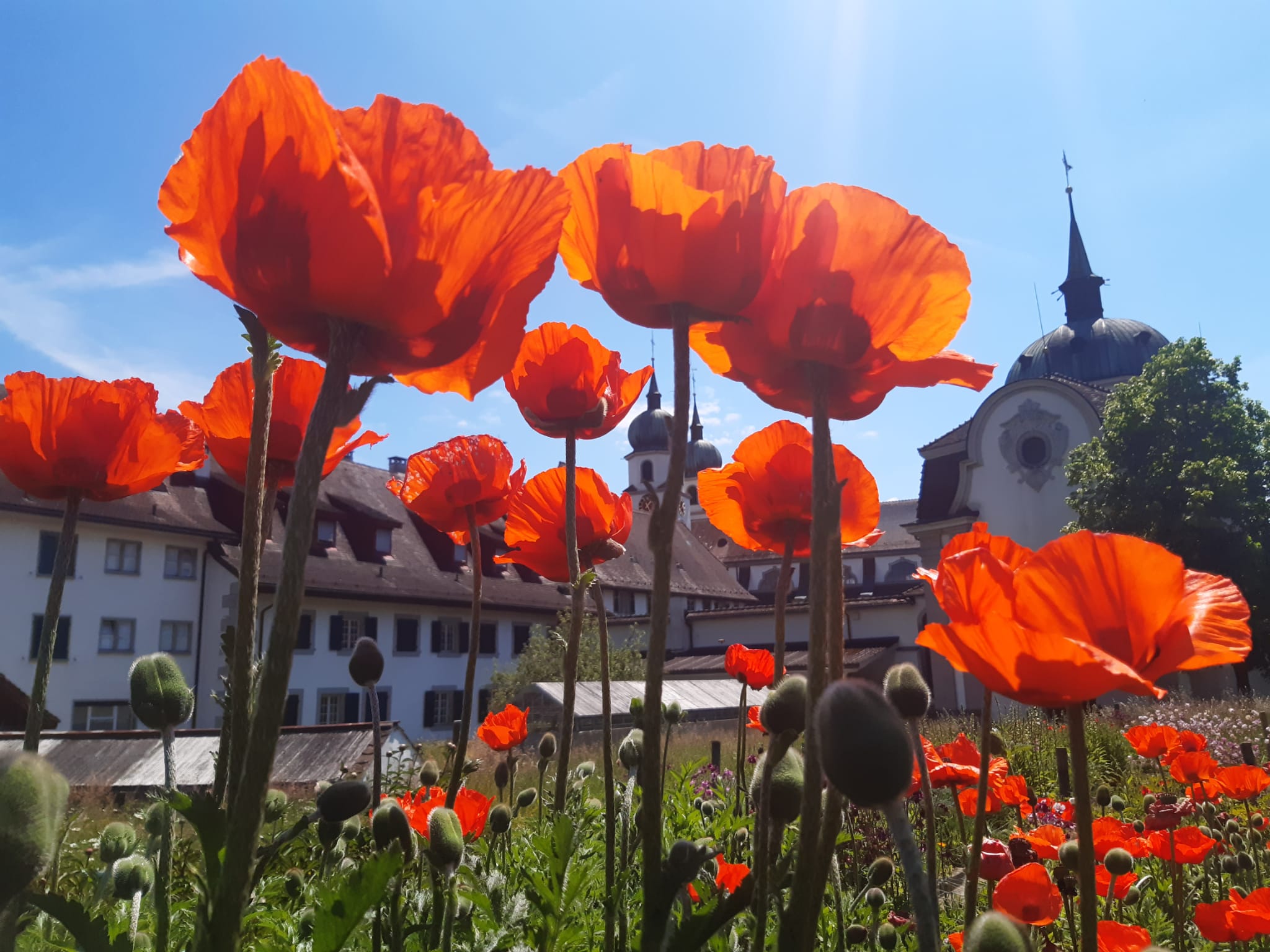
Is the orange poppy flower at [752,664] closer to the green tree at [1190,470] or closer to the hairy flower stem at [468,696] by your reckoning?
the hairy flower stem at [468,696]

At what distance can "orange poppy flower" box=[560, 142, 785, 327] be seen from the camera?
A: 1.04 metres

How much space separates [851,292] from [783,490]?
568mm

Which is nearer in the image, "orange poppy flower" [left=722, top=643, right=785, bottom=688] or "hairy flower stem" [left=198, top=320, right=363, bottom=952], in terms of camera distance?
"hairy flower stem" [left=198, top=320, right=363, bottom=952]

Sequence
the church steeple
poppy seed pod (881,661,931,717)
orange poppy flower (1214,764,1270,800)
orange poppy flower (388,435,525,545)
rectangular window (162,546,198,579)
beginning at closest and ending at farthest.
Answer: poppy seed pod (881,661,931,717) → orange poppy flower (388,435,525,545) → orange poppy flower (1214,764,1270,800) → rectangular window (162,546,198,579) → the church steeple

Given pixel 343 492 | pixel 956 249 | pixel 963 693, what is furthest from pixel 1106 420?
pixel 956 249

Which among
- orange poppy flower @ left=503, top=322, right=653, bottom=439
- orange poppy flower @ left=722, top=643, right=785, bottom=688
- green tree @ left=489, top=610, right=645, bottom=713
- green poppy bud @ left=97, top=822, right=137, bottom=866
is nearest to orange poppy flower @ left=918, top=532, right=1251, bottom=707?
orange poppy flower @ left=503, top=322, right=653, bottom=439

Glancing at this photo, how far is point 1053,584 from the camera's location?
2.89 ft

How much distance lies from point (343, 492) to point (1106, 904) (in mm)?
29010

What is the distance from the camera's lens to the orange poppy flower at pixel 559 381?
164 centimetres

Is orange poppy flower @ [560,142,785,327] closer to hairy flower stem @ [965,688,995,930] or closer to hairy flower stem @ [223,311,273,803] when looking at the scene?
hairy flower stem @ [223,311,273,803]

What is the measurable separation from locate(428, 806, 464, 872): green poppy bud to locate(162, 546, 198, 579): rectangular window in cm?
2638

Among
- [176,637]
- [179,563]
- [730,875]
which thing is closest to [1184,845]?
[730,875]

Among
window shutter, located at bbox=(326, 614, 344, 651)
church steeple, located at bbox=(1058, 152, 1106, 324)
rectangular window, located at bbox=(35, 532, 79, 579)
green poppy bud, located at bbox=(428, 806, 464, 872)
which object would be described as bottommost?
green poppy bud, located at bbox=(428, 806, 464, 872)

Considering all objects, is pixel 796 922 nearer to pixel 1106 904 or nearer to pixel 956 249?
pixel 956 249
